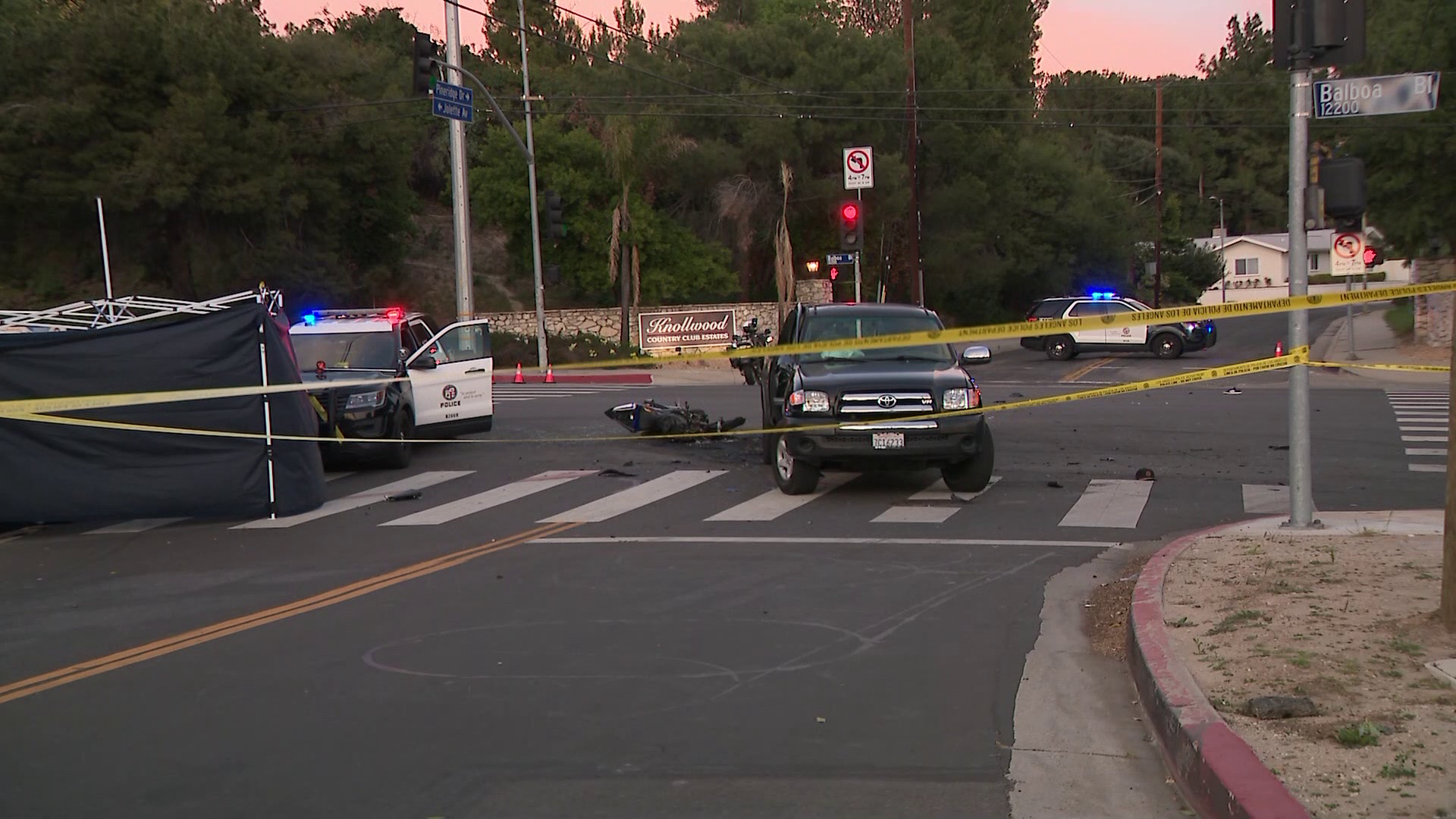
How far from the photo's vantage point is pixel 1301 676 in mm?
6352

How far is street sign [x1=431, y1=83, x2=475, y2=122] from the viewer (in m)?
27.0

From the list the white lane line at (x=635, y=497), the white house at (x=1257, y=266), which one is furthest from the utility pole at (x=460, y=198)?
the white house at (x=1257, y=266)

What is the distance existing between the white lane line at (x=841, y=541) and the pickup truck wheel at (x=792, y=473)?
2232mm

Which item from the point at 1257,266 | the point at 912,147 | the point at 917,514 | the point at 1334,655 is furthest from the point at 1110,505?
the point at 1257,266

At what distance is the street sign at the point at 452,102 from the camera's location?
27.0 metres

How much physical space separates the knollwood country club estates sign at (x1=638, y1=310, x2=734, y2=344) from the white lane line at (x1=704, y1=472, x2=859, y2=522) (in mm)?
27047

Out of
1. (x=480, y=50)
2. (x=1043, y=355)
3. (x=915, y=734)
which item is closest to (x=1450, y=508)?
(x=915, y=734)

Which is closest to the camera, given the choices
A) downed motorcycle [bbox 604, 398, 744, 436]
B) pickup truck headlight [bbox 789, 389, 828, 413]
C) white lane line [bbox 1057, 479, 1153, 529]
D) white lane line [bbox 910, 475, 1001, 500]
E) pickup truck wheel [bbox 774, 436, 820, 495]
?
white lane line [bbox 1057, 479, 1153, 529]

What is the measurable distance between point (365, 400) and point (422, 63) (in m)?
12.1

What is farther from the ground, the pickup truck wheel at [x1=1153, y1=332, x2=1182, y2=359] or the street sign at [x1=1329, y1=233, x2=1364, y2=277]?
the street sign at [x1=1329, y1=233, x2=1364, y2=277]

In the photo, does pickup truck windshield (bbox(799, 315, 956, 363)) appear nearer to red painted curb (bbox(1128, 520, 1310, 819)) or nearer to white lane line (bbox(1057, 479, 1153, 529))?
white lane line (bbox(1057, 479, 1153, 529))

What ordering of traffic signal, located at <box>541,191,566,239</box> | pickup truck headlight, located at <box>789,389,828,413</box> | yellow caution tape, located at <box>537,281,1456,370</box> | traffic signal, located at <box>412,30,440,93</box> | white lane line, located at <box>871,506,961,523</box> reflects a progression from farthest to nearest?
traffic signal, located at <box>541,191,566,239</box> < traffic signal, located at <box>412,30,440,93</box> < pickup truck headlight, located at <box>789,389,828,413</box> < white lane line, located at <box>871,506,961,523</box> < yellow caution tape, located at <box>537,281,1456,370</box>

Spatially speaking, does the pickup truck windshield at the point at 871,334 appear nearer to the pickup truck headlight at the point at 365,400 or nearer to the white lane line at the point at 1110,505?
the white lane line at the point at 1110,505

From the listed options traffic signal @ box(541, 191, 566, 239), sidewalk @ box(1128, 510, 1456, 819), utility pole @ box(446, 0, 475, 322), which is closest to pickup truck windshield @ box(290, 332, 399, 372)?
sidewalk @ box(1128, 510, 1456, 819)
